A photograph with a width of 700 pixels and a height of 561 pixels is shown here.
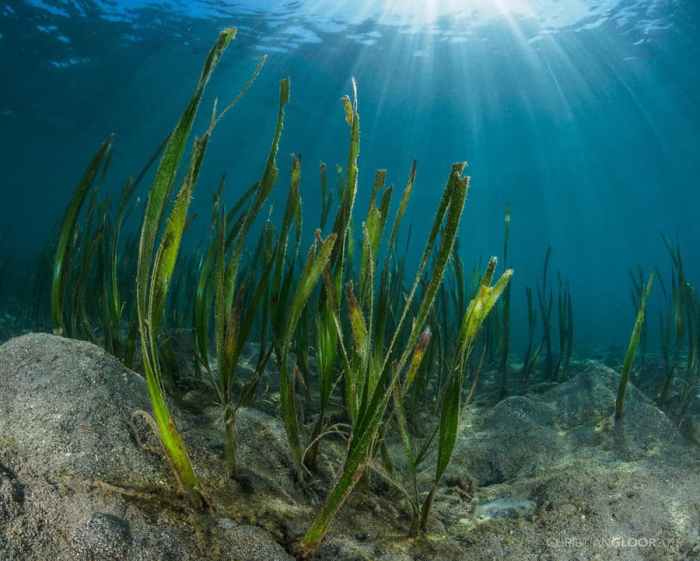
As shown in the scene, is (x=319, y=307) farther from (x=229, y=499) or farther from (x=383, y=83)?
(x=383, y=83)

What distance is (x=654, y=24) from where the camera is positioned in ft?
60.0

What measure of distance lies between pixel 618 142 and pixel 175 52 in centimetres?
3036

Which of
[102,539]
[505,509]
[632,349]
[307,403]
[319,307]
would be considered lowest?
[307,403]

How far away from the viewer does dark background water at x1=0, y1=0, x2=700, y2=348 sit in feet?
58.6

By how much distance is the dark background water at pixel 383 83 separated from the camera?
17.9m

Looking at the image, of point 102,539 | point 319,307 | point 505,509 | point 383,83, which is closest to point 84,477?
point 102,539

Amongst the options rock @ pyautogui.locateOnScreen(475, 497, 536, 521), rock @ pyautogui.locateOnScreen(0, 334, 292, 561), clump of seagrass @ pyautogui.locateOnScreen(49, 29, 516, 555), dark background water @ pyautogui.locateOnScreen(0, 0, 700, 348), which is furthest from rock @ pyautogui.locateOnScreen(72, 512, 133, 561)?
dark background water @ pyautogui.locateOnScreen(0, 0, 700, 348)

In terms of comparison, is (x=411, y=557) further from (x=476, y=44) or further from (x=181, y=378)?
(x=476, y=44)

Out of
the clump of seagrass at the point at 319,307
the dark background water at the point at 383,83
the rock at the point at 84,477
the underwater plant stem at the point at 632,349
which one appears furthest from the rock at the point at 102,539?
the dark background water at the point at 383,83

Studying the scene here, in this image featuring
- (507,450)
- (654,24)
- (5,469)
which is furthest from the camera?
(654,24)

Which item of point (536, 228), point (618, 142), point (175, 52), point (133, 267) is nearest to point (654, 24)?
point (618, 142)

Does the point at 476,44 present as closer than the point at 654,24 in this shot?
No

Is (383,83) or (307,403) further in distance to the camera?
(383,83)

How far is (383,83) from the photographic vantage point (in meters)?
23.8
